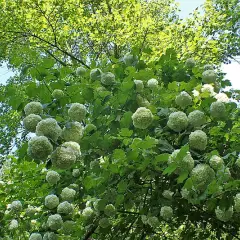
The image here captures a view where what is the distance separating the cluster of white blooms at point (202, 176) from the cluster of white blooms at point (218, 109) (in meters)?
0.51

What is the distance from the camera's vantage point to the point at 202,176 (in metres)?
1.92

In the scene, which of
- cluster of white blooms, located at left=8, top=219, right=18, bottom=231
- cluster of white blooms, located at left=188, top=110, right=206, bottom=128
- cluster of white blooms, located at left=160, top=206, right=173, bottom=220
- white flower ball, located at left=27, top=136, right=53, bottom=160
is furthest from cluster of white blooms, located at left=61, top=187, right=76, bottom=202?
white flower ball, located at left=27, top=136, right=53, bottom=160

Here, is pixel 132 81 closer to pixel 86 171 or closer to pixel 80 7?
pixel 86 171

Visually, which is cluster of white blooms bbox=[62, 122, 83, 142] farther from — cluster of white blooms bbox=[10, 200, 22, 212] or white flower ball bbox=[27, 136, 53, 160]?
cluster of white blooms bbox=[10, 200, 22, 212]

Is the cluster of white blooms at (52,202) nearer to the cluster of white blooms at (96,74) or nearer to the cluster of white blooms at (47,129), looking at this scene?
the cluster of white blooms at (96,74)

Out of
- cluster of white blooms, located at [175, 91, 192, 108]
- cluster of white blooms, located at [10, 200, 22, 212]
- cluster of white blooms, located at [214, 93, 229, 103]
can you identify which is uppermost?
cluster of white blooms, located at [214, 93, 229, 103]

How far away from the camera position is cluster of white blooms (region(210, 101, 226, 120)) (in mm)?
2359

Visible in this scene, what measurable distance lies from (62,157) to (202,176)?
69 cm

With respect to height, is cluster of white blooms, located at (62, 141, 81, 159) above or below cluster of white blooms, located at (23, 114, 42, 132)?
below

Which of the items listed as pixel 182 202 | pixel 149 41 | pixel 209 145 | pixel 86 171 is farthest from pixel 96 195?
pixel 149 41

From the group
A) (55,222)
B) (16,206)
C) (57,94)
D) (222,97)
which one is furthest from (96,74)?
(16,206)

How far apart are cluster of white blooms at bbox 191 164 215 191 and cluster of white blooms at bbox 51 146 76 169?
2.00ft

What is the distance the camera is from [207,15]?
8.53m

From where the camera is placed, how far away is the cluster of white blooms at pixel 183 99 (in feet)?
8.09
